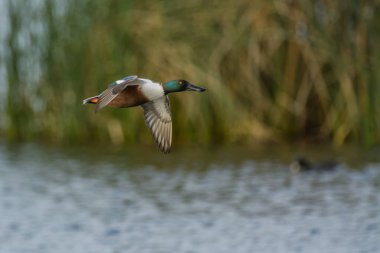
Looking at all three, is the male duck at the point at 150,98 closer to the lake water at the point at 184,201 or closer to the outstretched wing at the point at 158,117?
the outstretched wing at the point at 158,117

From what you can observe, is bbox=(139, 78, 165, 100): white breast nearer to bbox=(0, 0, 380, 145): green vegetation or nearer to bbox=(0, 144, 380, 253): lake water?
bbox=(0, 144, 380, 253): lake water

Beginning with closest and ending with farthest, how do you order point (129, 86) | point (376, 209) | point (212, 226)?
1. point (129, 86)
2. point (212, 226)
3. point (376, 209)

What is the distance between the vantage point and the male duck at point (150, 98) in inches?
204

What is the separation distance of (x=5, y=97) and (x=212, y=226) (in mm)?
7204

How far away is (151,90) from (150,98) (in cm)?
5

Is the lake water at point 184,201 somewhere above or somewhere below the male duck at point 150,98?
below

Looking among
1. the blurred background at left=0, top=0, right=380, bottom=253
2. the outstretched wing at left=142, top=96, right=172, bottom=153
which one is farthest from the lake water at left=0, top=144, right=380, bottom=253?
the outstretched wing at left=142, top=96, right=172, bottom=153

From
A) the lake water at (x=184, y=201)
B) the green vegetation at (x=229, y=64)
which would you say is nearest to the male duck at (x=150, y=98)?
the lake water at (x=184, y=201)

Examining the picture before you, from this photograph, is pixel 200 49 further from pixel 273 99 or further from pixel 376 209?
pixel 376 209

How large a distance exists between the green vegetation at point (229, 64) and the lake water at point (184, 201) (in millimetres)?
467

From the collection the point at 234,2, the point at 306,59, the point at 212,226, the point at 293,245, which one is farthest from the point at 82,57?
the point at 293,245

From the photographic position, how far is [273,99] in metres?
14.0

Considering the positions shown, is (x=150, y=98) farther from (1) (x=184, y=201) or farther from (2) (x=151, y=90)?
(1) (x=184, y=201)

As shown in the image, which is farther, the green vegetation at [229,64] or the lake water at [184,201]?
the green vegetation at [229,64]
